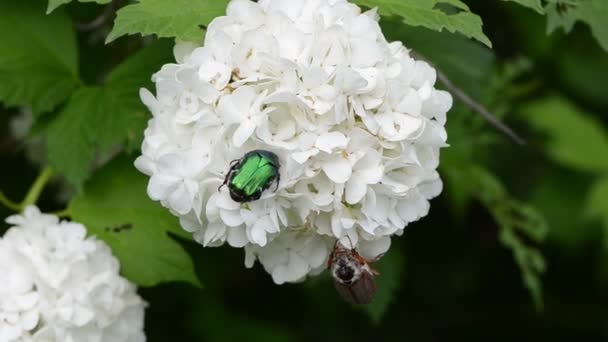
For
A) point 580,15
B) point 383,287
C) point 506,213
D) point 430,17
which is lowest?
point 506,213

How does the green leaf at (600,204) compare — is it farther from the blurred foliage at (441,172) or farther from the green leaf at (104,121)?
the green leaf at (104,121)

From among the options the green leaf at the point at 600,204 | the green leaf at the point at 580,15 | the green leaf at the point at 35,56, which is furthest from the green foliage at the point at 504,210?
the green leaf at the point at 35,56

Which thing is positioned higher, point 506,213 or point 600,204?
point 506,213

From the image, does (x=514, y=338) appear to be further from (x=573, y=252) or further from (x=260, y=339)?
(x=260, y=339)

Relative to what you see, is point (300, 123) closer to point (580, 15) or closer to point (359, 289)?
point (359, 289)

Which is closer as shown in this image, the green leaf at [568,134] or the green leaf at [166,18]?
the green leaf at [166,18]

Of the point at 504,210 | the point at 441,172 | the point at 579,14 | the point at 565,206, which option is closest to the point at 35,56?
the point at 579,14

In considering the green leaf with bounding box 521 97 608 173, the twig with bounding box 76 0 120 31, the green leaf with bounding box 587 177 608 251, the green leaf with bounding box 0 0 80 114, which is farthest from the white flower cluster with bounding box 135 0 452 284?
the green leaf with bounding box 521 97 608 173
